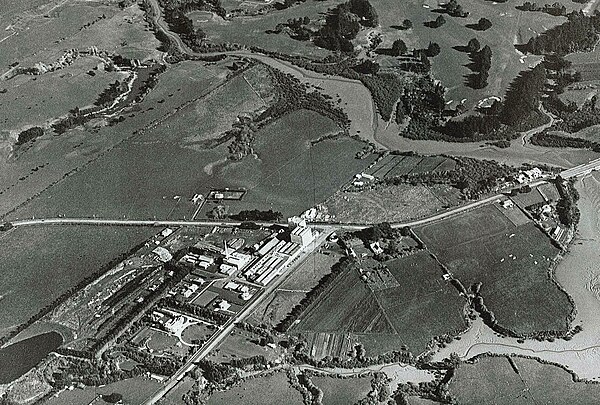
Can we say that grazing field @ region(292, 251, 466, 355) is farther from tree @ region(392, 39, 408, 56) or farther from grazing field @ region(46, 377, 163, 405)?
tree @ region(392, 39, 408, 56)

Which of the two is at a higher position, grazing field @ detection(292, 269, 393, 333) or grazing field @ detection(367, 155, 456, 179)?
grazing field @ detection(292, 269, 393, 333)

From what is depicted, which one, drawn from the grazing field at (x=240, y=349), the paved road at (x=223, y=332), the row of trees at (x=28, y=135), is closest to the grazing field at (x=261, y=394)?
the grazing field at (x=240, y=349)

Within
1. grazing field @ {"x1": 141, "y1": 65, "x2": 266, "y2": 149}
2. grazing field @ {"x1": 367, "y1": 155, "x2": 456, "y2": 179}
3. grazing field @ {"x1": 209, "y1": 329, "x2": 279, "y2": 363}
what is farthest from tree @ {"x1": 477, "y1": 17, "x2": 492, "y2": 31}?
grazing field @ {"x1": 209, "y1": 329, "x2": 279, "y2": 363}

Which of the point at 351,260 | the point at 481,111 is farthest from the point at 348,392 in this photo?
the point at 481,111

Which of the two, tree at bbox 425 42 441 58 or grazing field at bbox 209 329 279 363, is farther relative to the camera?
tree at bbox 425 42 441 58

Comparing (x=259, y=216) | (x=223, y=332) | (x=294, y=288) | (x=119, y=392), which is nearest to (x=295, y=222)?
(x=259, y=216)

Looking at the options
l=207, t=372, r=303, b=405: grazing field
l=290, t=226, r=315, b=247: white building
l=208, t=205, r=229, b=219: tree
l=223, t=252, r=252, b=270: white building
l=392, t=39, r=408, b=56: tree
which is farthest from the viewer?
l=392, t=39, r=408, b=56: tree

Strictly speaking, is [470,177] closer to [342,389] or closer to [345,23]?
[342,389]

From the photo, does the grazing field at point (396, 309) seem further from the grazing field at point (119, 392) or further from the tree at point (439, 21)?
the tree at point (439, 21)
